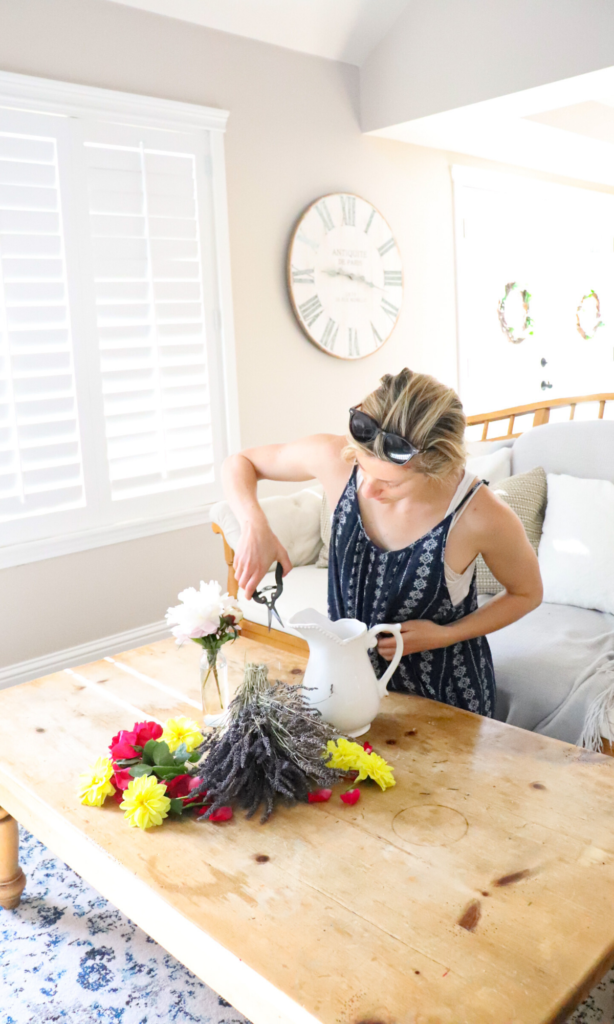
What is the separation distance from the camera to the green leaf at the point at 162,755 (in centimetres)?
133

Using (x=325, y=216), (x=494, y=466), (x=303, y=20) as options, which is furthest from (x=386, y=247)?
(x=494, y=466)

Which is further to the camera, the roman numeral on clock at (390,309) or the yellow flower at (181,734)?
the roman numeral on clock at (390,309)

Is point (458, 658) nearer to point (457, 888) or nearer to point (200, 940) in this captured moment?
point (457, 888)

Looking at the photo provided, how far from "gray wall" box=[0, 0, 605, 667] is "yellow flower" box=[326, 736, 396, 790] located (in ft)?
6.23

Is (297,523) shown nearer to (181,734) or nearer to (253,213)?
(253,213)

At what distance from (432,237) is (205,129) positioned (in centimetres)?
155

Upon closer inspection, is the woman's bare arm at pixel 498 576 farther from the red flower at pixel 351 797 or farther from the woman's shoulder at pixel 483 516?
the red flower at pixel 351 797

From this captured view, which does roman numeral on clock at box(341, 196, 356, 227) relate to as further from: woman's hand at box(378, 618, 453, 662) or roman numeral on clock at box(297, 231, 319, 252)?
woman's hand at box(378, 618, 453, 662)

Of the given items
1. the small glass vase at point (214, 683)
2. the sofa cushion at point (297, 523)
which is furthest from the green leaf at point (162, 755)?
the sofa cushion at point (297, 523)

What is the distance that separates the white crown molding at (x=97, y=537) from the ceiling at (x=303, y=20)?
190 centimetres

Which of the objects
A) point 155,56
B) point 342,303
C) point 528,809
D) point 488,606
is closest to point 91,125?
point 155,56

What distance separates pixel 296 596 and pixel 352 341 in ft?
5.66

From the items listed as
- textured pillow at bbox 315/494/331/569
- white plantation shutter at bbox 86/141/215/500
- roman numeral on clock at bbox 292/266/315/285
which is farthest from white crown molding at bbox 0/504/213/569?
roman numeral on clock at bbox 292/266/315/285

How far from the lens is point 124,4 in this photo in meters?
2.95
